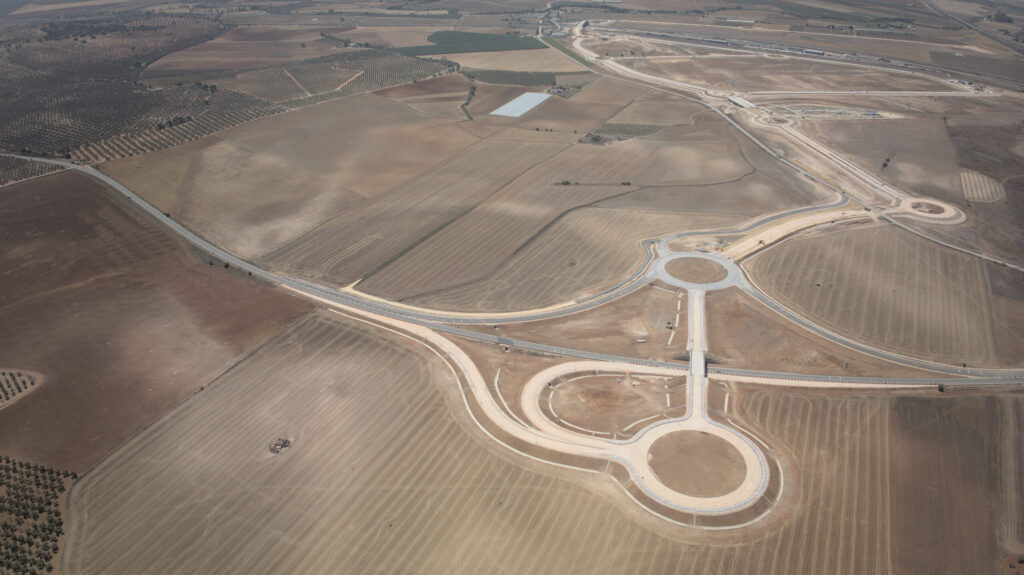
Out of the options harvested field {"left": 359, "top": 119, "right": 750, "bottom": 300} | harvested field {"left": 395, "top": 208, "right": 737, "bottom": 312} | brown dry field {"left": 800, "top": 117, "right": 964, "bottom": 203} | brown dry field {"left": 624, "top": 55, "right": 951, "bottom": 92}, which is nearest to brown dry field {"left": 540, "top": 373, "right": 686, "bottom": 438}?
harvested field {"left": 395, "top": 208, "right": 737, "bottom": 312}

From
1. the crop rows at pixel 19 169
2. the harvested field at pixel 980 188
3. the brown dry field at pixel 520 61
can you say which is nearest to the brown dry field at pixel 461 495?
the harvested field at pixel 980 188

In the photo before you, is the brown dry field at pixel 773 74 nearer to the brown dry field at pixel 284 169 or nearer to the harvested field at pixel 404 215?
the harvested field at pixel 404 215

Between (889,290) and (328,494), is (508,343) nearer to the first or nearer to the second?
(328,494)

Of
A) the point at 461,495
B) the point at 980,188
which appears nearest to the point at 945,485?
the point at 461,495

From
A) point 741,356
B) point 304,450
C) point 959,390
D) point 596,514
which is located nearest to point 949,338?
point 959,390

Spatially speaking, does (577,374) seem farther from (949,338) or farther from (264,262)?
(264,262)

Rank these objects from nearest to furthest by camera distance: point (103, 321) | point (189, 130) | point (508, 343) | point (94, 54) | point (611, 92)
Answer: point (508, 343), point (103, 321), point (189, 130), point (611, 92), point (94, 54)

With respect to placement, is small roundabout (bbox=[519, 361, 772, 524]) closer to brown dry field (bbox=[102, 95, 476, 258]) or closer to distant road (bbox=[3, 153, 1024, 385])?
distant road (bbox=[3, 153, 1024, 385])
